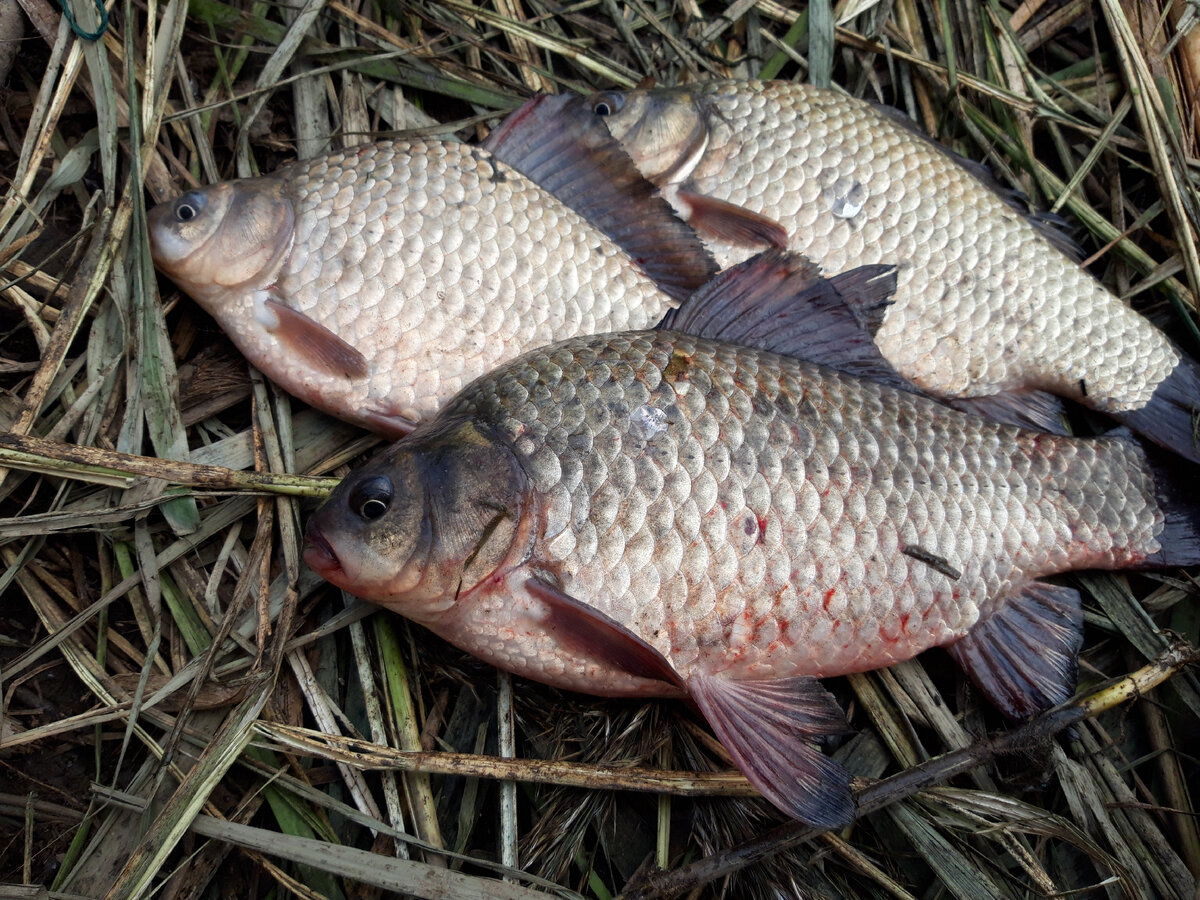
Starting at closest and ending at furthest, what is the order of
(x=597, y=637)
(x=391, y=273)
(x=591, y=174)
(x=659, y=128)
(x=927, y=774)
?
1. (x=597, y=637)
2. (x=927, y=774)
3. (x=391, y=273)
4. (x=591, y=174)
5. (x=659, y=128)

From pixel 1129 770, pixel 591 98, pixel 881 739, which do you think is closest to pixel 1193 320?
pixel 1129 770

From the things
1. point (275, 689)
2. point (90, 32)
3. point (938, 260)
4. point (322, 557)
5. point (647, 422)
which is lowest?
point (275, 689)

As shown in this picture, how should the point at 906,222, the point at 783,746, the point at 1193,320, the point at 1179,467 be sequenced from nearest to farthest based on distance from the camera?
the point at 783,746 < the point at 1179,467 < the point at 906,222 < the point at 1193,320

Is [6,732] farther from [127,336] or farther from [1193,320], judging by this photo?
[1193,320]

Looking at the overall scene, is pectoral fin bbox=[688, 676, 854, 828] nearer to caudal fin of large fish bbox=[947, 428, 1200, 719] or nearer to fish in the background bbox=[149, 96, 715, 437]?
caudal fin of large fish bbox=[947, 428, 1200, 719]

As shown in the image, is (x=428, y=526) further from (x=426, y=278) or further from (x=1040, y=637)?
(x=1040, y=637)

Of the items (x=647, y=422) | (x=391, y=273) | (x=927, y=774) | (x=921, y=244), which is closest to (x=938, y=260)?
(x=921, y=244)

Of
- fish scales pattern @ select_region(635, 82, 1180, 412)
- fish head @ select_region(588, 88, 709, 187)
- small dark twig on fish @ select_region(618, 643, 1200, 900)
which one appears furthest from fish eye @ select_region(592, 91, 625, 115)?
small dark twig on fish @ select_region(618, 643, 1200, 900)

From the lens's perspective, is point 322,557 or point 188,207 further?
point 188,207
